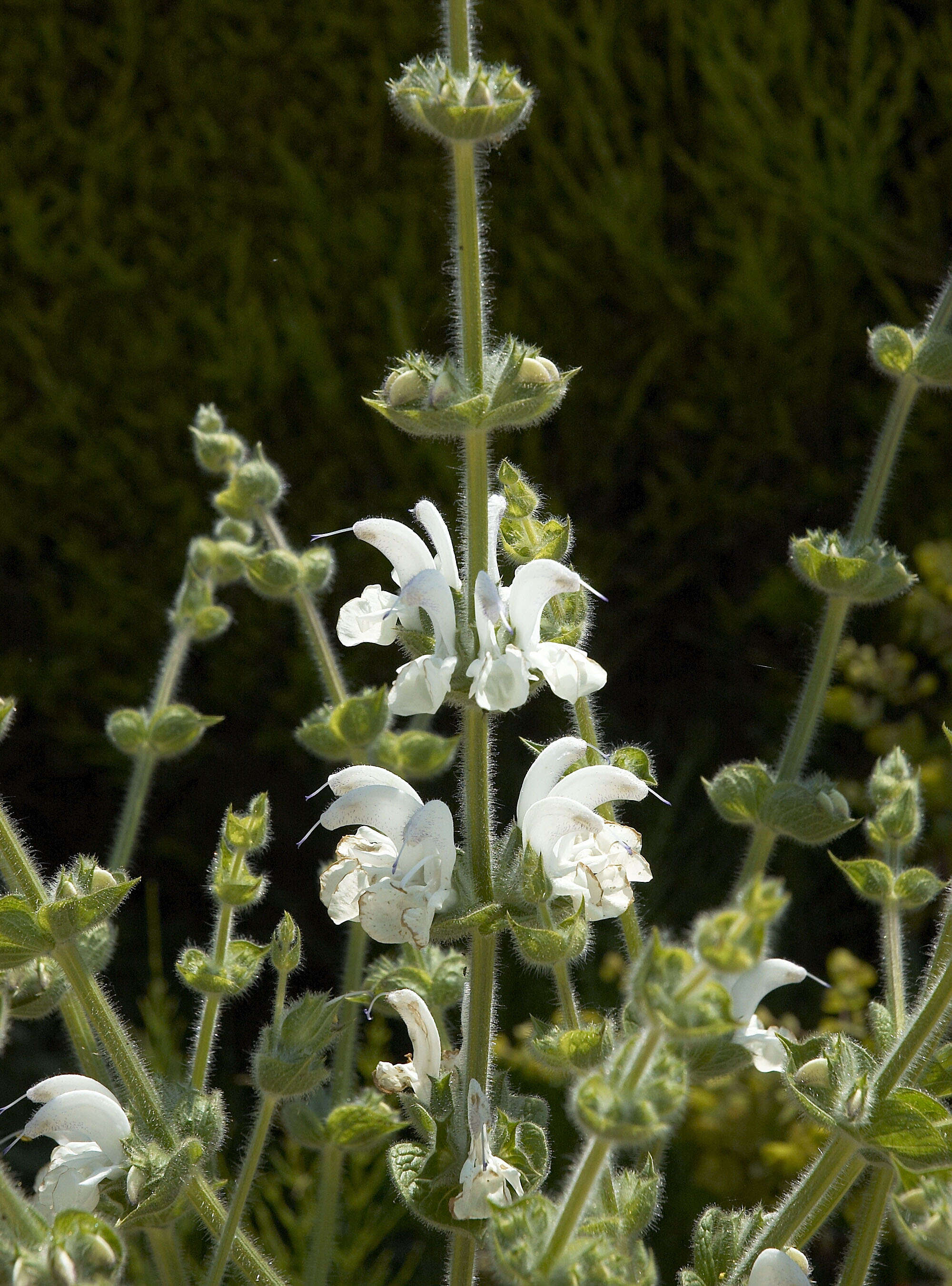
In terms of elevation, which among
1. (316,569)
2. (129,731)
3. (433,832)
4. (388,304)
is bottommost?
(388,304)

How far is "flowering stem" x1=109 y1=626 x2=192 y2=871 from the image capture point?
109cm

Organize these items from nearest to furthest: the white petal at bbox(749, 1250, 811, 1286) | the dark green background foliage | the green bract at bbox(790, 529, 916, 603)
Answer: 1. the white petal at bbox(749, 1250, 811, 1286)
2. the green bract at bbox(790, 529, 916, 603)
3. the dark green background foliage

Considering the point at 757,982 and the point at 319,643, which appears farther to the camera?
the point at 319,643

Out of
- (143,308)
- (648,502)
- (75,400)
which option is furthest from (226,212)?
(648,502)

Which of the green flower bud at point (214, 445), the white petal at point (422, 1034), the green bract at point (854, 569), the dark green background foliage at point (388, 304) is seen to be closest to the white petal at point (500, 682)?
the white petal at point (422, 1034)

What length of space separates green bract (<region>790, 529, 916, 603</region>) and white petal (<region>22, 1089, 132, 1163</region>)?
0.60 metres

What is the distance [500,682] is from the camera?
2.31 feet

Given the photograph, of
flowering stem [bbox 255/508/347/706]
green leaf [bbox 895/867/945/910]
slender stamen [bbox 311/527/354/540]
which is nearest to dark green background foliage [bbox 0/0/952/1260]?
slender stamen [bbox 311/527/354/540]

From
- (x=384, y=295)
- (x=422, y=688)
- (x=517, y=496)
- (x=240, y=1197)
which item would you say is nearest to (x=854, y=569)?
(x=517, y=496)

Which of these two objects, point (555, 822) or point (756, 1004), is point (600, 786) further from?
point (756, 1004)

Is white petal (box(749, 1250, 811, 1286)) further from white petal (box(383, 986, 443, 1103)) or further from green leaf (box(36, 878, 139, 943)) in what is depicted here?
green leaf (box(36, 878, 139, 943))

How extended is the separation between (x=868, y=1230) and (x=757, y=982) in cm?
16

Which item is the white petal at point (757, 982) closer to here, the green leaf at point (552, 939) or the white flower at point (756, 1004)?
the white flower at point (756, 1004)

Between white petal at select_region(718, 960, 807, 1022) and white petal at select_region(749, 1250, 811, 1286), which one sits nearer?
white petal at select_region(749, 1250, 811, 1286)
